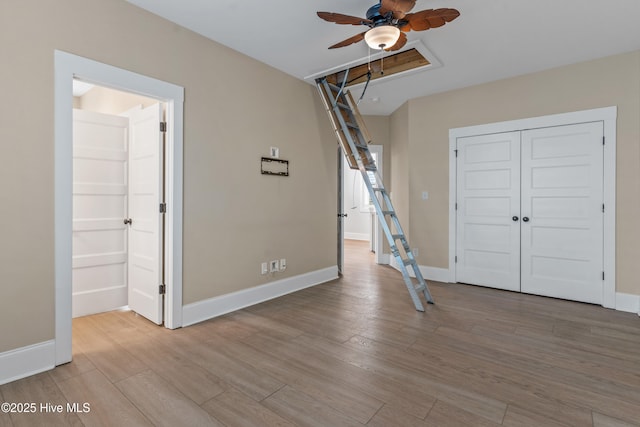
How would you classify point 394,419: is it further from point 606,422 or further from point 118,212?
point 118,212

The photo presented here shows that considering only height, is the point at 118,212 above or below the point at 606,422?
above

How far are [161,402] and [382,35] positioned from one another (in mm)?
2751

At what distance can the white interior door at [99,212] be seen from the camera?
3143mm

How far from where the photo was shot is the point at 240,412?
67.5 inches

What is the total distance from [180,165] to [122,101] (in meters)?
1.57

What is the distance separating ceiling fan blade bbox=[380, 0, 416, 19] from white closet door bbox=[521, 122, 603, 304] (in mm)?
2717

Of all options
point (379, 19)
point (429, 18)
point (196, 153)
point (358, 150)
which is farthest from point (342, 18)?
point (358, 150)

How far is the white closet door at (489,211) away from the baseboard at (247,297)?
2052 mm

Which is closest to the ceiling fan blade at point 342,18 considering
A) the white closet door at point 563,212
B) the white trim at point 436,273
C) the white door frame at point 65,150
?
the white door frame at point 65,150

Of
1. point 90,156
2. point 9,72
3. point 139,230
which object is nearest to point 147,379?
point 139,230

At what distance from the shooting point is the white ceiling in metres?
2.54

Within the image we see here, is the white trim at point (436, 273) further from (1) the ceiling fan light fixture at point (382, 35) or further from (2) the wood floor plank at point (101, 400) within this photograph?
(2) the wood floor plank at point (101, 400)

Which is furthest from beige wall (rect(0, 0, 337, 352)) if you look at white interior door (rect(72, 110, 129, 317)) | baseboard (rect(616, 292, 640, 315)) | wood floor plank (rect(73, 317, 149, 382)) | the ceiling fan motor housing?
baseboard (rect(616, 292, 640, 315))

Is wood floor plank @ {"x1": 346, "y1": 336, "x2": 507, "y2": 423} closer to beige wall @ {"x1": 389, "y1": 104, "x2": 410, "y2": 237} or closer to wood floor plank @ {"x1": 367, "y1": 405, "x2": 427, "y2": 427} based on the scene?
wood floor plank @ {"x1": 367, "y1": 405, "x2": 427, "y2": 427}
